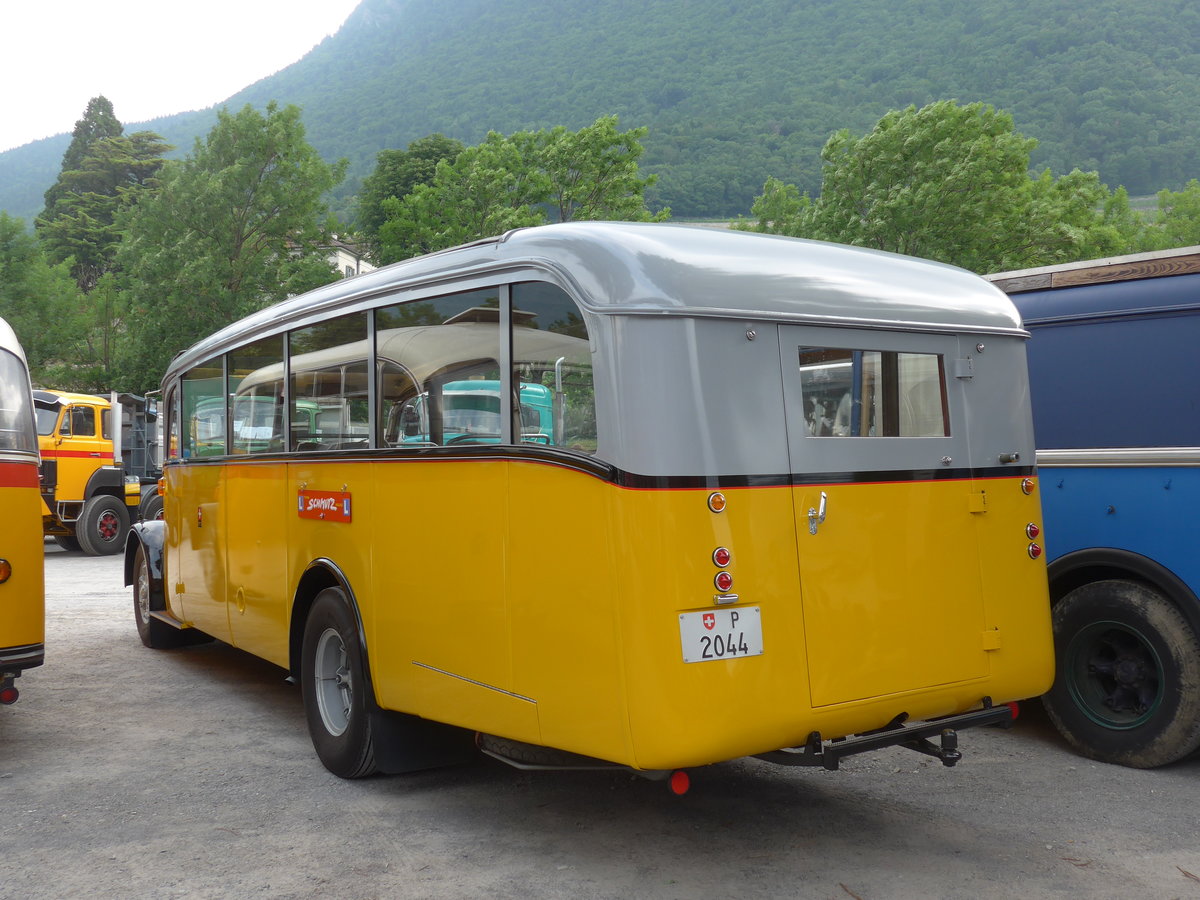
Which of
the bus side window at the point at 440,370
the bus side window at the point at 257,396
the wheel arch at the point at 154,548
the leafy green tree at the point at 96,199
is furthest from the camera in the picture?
the leafy green tree at the point at 96,199

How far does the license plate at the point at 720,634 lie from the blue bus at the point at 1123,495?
2.81m

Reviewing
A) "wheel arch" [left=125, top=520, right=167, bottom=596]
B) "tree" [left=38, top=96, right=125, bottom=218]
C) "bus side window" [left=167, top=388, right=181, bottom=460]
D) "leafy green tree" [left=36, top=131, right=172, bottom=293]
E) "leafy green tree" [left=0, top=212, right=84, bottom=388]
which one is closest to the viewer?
"bus side window" [left=167, top=388, right=181, bottom=460]

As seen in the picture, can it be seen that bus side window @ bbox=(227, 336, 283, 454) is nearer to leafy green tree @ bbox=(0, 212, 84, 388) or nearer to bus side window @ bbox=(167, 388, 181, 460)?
bus side window @ bbox=(167, 388, 181, 460)

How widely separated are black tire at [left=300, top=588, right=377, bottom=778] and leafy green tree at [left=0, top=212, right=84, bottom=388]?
3698 cm

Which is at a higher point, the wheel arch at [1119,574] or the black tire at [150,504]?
the black tire at [150,504]

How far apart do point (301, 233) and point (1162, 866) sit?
38878 mm

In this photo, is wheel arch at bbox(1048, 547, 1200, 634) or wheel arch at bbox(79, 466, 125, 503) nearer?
wheel arch at bbox(1048, 547, 1200, 634)

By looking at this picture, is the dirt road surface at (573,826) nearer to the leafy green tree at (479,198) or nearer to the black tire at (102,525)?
the black tire at (102,525)

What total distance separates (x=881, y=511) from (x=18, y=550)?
15.5 feet

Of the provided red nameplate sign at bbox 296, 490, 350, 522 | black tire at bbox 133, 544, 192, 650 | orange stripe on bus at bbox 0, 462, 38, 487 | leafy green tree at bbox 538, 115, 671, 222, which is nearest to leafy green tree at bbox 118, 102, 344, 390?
leafy green tree at bbox 538, 115, 671, 222

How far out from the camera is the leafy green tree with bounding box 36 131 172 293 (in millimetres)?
69750

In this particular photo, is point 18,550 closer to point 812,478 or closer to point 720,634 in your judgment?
point 720,634

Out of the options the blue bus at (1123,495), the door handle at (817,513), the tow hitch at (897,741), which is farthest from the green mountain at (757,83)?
the tow hitch at (897,741)

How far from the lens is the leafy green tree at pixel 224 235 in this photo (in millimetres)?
38188
